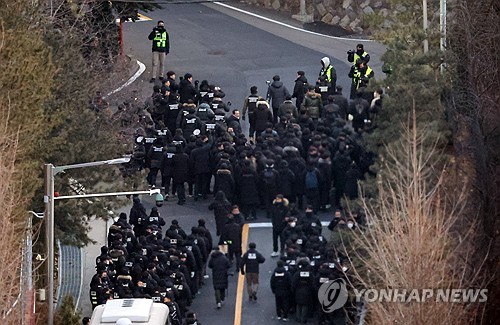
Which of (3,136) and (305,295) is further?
(305,295)

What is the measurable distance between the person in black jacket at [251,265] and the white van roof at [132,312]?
453 cm

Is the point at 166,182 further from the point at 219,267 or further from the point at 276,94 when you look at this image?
the point at 219,267

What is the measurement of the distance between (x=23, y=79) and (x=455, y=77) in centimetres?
1077

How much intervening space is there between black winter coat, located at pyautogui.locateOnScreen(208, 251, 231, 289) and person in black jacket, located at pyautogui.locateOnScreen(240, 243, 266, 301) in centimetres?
42

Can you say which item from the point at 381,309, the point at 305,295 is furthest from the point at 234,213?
the point at 381,309

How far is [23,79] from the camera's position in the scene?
117 feet

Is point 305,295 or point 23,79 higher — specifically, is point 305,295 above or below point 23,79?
below

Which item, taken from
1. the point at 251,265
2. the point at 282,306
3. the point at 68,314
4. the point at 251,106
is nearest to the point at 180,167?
the point at 251,106

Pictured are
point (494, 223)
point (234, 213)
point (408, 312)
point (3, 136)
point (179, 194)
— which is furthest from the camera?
point (179, 194)

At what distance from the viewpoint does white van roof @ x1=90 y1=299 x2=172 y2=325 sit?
104 ft

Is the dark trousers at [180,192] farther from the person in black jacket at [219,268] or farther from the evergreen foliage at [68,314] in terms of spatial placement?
the evergreen foliage at [68,314]

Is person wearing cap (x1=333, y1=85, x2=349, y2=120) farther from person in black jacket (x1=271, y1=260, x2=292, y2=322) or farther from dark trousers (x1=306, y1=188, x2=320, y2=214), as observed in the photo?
person in black jacket (x1=271, y1=260, x2=292, y2=322)

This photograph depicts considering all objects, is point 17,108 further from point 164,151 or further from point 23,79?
point 164,151

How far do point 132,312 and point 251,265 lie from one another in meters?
5.69
